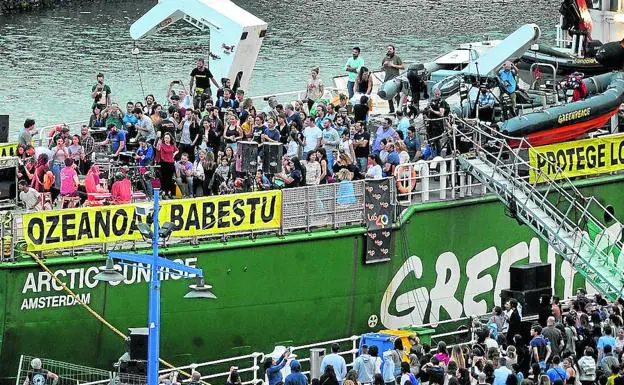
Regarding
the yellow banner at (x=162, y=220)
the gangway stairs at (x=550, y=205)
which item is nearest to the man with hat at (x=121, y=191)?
the yellow banner at (x=162, y=220)

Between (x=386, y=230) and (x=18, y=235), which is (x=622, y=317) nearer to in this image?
(x=386, y=230)

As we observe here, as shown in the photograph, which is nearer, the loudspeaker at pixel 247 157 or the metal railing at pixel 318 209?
the metal railing at pixel 318 209

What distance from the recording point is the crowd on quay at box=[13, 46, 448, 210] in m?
28.2

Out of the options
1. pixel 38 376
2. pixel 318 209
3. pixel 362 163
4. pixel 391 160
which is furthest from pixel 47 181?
pixel 391 160

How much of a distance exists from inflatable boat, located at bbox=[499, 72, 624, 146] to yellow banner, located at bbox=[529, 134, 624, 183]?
1.28ft

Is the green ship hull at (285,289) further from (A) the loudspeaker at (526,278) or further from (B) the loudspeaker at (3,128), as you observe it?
(B) the loudspeaker at (3,128)

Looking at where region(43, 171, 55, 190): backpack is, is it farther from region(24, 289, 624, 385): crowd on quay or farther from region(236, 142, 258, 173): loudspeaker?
region(24, 289, 624, 385): crowd on quay

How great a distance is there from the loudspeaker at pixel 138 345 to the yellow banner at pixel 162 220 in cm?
301

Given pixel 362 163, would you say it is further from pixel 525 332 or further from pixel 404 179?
pixel 525 332

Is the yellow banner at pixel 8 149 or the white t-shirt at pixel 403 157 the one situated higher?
the yellow banner at pixel 8 149

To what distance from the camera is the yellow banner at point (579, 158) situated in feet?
101

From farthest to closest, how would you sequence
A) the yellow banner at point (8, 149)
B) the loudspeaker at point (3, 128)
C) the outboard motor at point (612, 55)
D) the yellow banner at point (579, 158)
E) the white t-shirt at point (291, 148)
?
the outboard motor at point (612, 55) < the loudspeaker at point (3, 128) < the yellow banner at point (8, 149) < the yellow banner at point (579, 158) < the white t-shirt at point (291, 148)

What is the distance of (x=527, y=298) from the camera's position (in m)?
26.9

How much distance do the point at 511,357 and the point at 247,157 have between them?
7598mm
